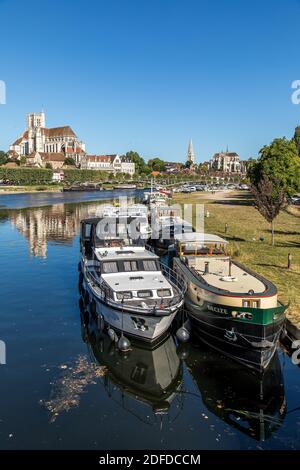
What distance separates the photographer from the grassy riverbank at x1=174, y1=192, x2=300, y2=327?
82.6 feet

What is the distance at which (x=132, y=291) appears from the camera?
20562mm

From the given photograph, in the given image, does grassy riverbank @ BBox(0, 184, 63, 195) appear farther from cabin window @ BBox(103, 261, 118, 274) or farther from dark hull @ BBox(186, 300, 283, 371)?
dark hull @ BBox(186, 300, 283, 371)

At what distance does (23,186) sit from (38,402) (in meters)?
155

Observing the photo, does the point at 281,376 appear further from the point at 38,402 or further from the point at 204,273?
the point at 38,402

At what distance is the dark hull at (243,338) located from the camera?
17.2 m

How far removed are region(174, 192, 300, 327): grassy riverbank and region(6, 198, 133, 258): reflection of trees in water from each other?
61.0ft

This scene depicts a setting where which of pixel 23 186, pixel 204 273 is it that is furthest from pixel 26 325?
pixel 23 186

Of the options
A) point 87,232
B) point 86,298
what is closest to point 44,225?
point 87,232

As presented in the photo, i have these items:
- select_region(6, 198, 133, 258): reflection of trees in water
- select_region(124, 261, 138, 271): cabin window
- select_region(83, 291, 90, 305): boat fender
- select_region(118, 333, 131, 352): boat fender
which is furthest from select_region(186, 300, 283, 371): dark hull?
select_region(6, 198, 133, 258): reflection of trees in water

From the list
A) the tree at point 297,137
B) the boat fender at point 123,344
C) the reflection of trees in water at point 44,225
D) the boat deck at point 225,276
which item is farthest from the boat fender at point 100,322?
Result: the tree at point 297,137

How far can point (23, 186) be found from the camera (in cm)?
16188

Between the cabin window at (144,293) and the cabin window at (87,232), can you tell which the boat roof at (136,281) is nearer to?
the cabin window at (144,293)
